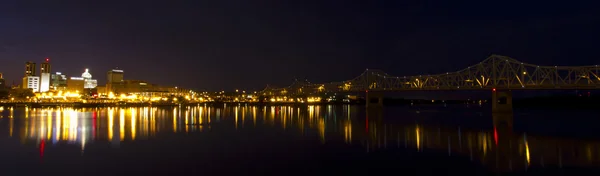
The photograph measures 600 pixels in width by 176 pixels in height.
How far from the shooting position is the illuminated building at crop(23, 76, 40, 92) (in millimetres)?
127375

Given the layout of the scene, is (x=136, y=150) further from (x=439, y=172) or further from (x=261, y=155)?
(x=439, y=172)

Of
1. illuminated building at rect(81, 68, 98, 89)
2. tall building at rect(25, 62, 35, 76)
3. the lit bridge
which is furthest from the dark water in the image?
illuminated building at rect(81, 68, 98, 89)

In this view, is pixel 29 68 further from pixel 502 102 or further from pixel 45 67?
pixel 502 102

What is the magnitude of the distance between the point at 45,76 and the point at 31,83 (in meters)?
5.52

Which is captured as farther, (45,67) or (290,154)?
(45,67)

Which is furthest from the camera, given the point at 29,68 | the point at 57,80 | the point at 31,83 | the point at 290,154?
the point at 57,80

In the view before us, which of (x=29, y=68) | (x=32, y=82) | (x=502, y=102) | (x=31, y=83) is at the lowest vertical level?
(x=502, y=102)

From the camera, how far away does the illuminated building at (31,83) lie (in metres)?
127

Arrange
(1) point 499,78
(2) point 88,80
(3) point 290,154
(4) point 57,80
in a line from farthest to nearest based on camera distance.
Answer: (2) point 88,80, (4) point 57,80, (1) point 499,78, (3) point 290,154

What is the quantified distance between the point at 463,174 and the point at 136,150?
1092 centimetres

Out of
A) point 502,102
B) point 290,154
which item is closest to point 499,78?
point 502,102

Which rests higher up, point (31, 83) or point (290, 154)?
point (31, 83)

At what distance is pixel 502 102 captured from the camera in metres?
46.4

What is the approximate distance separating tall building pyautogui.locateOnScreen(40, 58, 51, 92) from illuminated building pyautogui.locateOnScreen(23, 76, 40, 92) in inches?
58.7
